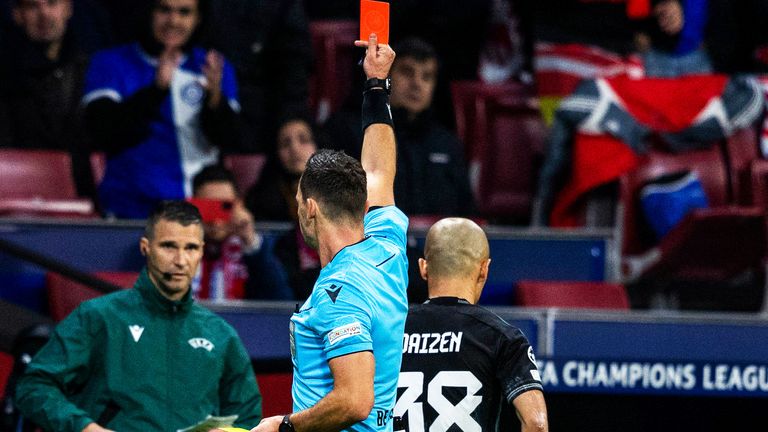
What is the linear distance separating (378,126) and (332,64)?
5.36m

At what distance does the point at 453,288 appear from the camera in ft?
15.3

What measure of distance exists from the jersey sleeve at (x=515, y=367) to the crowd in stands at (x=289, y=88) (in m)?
2.65

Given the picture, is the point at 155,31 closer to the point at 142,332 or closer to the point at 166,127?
the point at 166,127

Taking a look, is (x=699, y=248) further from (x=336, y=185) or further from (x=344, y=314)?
(x=344, y=314)

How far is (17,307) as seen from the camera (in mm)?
6457

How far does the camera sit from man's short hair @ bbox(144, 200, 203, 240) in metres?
5.77

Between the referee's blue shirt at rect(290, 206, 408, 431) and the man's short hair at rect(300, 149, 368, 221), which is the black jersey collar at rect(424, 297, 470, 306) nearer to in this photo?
the referee's blue shirt at rect(290, 206, 408, 431)


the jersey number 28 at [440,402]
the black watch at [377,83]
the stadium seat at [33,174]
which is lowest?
the jersey number 28 at [440,402]

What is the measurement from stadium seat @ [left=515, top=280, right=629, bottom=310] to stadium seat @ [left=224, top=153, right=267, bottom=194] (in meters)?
2.08

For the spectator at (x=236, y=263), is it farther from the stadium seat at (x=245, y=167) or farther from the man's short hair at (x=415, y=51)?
the man's short hair at (x=415, y=51)

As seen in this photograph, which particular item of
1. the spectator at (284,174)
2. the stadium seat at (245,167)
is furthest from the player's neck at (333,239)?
the stadium seat at (245,167)

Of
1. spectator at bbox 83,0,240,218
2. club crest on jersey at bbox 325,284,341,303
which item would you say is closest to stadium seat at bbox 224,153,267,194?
spectator at bbox 83,0,240,218

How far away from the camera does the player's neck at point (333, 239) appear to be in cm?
378

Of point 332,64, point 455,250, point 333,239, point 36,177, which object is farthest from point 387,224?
point 332,64
